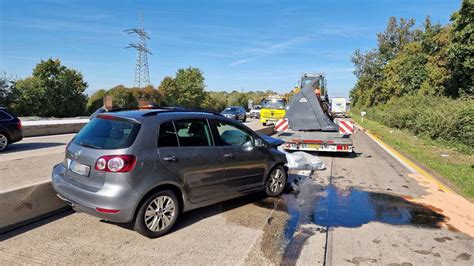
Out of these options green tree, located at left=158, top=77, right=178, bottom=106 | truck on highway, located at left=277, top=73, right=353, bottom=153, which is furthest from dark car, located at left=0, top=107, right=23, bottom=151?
green tree, located at left=158, top=77, right=178, bottom=106

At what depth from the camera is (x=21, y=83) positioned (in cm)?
3634

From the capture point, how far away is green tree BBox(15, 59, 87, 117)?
36.4 meters

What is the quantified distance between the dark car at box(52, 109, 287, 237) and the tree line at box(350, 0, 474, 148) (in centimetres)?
1218

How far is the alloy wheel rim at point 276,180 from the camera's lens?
6543 millimetres

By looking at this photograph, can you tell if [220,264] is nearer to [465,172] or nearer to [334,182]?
[334,182]

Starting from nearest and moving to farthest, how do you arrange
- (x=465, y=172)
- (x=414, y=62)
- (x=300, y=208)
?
(x=300, y=208)
(x=465, y=172)
(x=414, y=62)

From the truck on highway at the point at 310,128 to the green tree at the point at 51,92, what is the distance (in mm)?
33573

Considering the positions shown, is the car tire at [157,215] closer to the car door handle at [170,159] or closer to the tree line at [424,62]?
the car door handle at [170,159]

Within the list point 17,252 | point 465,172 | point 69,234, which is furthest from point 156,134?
point 465,172

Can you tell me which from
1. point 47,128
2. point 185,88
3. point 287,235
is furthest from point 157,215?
point 185,88

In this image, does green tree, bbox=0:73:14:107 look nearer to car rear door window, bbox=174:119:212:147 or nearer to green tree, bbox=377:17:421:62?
car rear door window, bbox=174:119:212:147

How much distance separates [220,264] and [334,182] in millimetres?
4899

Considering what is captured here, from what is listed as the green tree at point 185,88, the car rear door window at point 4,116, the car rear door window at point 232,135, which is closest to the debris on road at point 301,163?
the car rear door window at point 232,135

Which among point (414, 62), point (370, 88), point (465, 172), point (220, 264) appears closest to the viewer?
point (220, 264)
